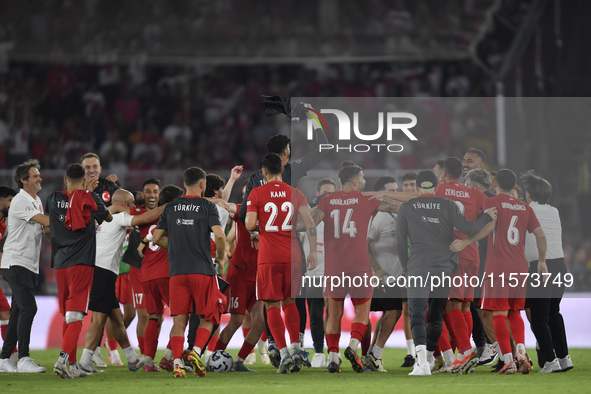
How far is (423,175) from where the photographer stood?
7.88 meters

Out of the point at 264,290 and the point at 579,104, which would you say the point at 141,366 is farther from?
the point at 579,104

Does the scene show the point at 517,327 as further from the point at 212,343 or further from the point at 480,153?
the point at 212,343

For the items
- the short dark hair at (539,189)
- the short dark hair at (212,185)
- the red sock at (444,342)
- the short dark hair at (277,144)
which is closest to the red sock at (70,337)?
the short dark hair at (212,185)

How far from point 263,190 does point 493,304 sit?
9.25ft

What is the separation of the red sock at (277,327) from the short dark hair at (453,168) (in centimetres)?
250

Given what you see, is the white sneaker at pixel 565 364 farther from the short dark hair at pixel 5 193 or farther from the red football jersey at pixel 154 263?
the short dark hair at pixel 5 193

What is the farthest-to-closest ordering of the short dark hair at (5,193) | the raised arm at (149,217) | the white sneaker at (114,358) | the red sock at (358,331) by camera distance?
the white sneaker at (114,358)
the short dark hair at (5,193)
the raised arm at (149,217)
the red sock at (358,331)

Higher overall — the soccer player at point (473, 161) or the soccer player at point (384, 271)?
the soccer player at point (473, 161)

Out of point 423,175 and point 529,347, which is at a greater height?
point 423,175

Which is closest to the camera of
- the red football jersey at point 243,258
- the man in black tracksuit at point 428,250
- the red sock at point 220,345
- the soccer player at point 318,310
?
the man in black tracksuit at point 428,250

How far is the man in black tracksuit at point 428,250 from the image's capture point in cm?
752

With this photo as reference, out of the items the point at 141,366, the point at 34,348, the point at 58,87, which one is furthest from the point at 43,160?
the point at 141,366

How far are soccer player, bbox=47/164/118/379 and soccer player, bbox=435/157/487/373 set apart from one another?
382 centimetres

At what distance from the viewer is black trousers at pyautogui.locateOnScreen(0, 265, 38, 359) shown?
7.96 m
